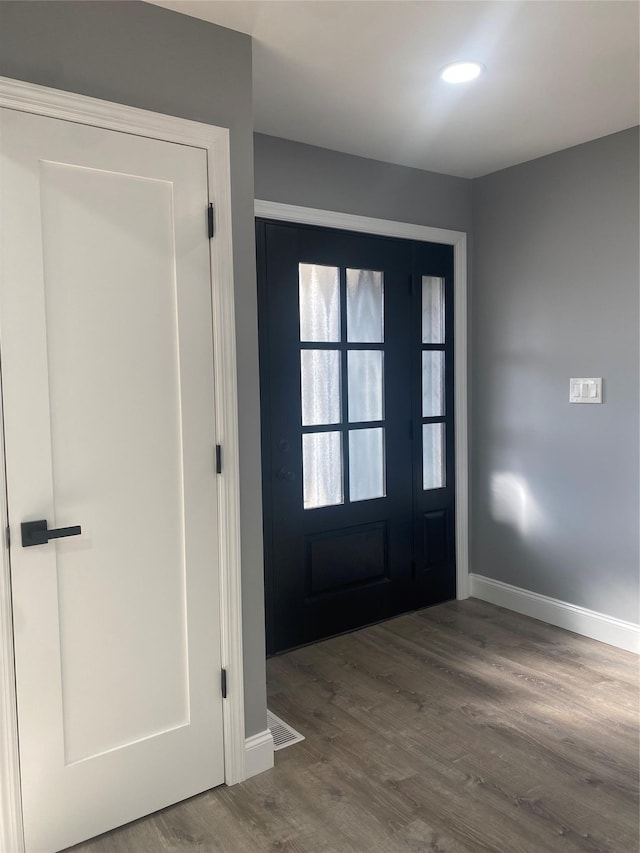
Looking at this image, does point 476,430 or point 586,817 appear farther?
point 476,430

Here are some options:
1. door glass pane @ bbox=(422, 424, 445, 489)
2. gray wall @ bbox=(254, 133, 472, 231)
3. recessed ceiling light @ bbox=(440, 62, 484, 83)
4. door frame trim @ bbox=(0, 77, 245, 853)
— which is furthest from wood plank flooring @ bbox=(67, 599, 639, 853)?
recessed ceiling light @ bbox=(440, 62, 484, 83)

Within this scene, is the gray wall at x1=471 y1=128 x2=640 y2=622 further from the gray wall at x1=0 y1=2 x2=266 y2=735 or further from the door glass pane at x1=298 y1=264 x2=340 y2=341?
the gray wall at x1=0 y1=2 x2=266 y2=735

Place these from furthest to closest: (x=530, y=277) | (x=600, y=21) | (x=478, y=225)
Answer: (x=478, y=225)
(x=530, y=277)
(x=600, y=21)

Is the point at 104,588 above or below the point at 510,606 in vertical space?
above

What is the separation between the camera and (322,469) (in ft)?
10.8

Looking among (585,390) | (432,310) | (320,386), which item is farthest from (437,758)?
(432,310)

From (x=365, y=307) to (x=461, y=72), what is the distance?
124 centimetres

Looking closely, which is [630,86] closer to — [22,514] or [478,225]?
[478,225]

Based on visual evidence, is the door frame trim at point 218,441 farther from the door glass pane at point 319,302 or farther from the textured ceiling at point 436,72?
the door glass pane at point 319,302

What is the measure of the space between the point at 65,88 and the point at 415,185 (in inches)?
85.8

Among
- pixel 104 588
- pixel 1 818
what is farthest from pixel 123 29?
pixel 1 818

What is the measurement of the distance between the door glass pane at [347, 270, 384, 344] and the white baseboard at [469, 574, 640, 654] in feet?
5.29

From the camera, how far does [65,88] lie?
1841mm

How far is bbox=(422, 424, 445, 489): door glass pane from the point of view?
3.75 meters
